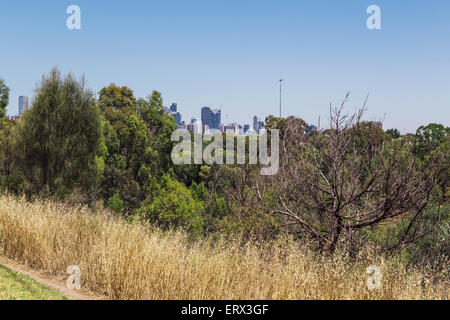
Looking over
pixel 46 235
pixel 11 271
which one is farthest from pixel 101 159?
pixel 11 271

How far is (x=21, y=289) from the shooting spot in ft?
16.5

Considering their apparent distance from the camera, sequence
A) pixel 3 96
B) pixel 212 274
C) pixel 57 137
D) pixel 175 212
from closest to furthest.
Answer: pixel 212 274
pixel 175 212
pixel 57 137
pixel 3 96

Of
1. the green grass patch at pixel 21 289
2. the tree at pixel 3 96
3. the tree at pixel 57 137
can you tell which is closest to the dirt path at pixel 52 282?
the green grass patch at pixel 21 289

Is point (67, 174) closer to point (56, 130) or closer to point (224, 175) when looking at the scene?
point (56, 130)

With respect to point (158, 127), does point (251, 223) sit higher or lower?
lower

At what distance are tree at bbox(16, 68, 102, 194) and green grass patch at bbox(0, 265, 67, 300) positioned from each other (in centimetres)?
1126

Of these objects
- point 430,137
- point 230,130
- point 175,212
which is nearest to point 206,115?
point 230,130

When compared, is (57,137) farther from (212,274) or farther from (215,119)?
(215,119)

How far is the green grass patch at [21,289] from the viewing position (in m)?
4.68

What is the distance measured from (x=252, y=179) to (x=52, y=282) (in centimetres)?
545

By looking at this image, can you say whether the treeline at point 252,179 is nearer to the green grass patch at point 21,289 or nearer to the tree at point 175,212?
the tree at point 175,212

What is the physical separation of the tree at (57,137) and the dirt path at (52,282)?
964 centimetres
